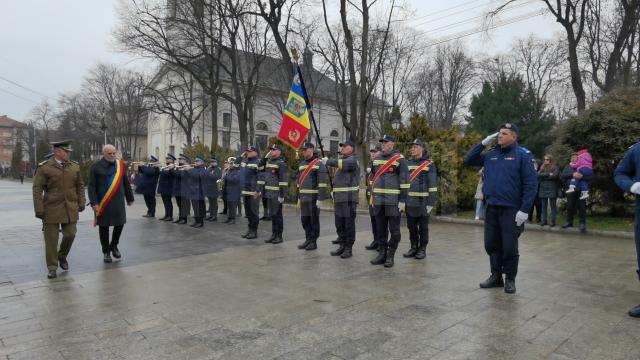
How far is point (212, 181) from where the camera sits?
12.9m

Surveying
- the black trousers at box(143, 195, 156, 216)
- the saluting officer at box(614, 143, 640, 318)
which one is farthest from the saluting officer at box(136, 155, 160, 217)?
the saluting officer at box(614, 143, 640, 318)

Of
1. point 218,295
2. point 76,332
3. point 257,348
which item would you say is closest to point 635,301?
point 257,348

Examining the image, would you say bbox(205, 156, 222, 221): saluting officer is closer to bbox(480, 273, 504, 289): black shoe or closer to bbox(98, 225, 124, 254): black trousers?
bbox(98, 225, 124, 254): black trousers

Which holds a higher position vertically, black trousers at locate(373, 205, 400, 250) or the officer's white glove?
the officer's white glove

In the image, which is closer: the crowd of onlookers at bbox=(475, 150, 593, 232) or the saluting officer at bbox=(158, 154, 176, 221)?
the crowd of onlookers at bbox=(475, 150, 593, 232)

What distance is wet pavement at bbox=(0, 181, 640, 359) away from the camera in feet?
12.2

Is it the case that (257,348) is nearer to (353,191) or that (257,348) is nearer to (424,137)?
(353,191)

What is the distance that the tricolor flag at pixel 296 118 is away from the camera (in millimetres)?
8422

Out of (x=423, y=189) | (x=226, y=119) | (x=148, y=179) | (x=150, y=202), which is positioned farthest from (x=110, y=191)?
(x=226, y=119)

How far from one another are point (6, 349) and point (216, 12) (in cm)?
2073

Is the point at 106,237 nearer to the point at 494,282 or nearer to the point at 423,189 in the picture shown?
the point at 423,189

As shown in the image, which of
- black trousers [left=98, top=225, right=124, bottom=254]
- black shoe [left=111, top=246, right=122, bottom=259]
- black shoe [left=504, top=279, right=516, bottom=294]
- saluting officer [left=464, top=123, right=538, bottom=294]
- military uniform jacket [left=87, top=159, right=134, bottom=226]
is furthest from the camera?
black shoe [left=111, top=246, right=122, bottom=259]

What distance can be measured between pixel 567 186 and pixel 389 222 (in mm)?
6800

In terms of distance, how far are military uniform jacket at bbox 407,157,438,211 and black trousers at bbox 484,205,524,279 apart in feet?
6.82
